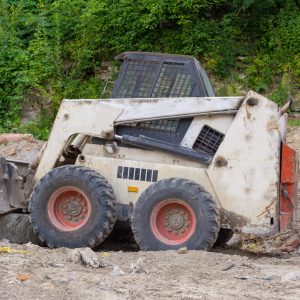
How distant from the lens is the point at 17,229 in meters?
9.82

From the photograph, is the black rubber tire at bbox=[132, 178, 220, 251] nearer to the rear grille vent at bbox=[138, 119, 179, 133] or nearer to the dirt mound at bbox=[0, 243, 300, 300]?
the dirt mound at bbox=[0, 243, 300, 300]

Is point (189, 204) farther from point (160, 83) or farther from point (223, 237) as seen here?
point (160, 83)

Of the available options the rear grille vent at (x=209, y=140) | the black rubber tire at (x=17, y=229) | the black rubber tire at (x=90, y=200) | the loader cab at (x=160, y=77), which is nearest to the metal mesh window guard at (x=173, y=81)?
the loader cab at (x=160, y=77)

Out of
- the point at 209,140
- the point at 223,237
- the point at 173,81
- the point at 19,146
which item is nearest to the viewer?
the point at 209,140

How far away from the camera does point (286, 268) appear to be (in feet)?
26.7

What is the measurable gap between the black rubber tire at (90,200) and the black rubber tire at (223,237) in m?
1.56

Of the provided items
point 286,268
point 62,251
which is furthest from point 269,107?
point 62,251

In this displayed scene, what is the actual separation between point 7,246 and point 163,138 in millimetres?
2247

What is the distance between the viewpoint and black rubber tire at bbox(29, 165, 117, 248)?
29.8ft

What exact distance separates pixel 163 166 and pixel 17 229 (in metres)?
2.05

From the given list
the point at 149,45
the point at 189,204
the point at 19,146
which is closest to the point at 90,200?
the point at 189,204

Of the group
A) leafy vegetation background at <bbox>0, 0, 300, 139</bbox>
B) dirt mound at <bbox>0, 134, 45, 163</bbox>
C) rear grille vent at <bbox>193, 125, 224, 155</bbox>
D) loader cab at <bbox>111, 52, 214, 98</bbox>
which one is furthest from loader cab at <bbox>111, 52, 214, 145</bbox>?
leafy vegetation background at <bbox>0, 0, 300, 139</bbox>

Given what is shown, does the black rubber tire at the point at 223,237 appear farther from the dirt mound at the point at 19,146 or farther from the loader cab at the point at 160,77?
the dirt mound at the point at 19,146

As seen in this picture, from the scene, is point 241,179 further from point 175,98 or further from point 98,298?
point 98,298
